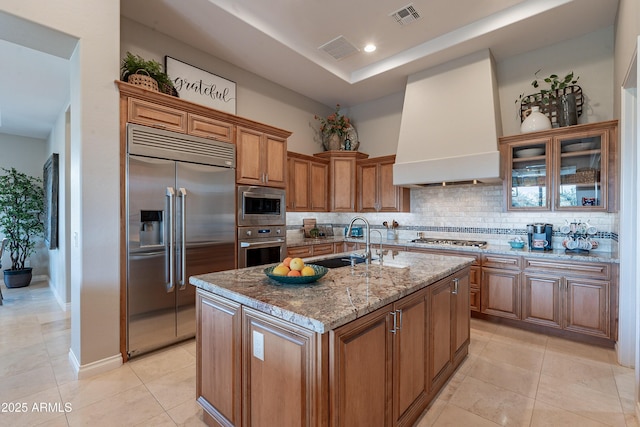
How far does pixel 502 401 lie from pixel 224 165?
3248mm

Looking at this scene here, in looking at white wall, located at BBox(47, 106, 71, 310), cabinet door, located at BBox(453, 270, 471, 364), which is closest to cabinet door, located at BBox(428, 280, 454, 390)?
cabinet door, located at BBox(453, 270, 471, 364)

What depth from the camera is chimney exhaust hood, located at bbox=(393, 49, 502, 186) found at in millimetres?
3639

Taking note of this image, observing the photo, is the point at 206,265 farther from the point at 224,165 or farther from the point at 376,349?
the point at 376,349

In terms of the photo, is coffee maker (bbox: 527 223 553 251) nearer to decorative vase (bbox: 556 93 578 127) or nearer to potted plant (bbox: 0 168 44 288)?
decorative vase (bbox: 556 93 578 127)

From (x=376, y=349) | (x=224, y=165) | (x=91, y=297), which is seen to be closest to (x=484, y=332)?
(x=376, y=349)

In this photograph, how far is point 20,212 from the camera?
5285mm

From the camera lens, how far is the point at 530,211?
3.55 metres

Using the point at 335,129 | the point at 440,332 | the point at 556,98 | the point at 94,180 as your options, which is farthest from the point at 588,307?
the point at 94,180

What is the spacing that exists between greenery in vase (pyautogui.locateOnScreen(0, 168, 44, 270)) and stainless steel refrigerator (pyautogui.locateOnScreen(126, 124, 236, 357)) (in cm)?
462

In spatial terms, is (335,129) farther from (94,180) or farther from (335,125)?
(94,180)

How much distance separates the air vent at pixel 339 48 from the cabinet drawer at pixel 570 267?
3383 mm

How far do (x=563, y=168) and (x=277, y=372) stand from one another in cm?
382

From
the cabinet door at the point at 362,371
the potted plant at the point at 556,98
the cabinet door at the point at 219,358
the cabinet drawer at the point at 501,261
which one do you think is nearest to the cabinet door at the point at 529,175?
the potted plant at the point at 556,98

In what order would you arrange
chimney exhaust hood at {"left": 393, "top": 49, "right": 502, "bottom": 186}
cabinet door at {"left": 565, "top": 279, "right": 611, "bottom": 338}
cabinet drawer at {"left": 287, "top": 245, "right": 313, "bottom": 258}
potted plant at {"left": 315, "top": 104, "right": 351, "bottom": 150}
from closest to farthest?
cabinet door at {"left": 565, "top": 279, "right": 611, "bottom": 338}, chimney exhaust hood at {"left": 393, "top": 49, "right": 502, "bottom": 186}, cabinet drawer at {"left": 287, "top": 245, "right": 313, "bottom": 258}, potted plant at {"left": 315, "top": 104, "right": 351, "bottom": 150}
